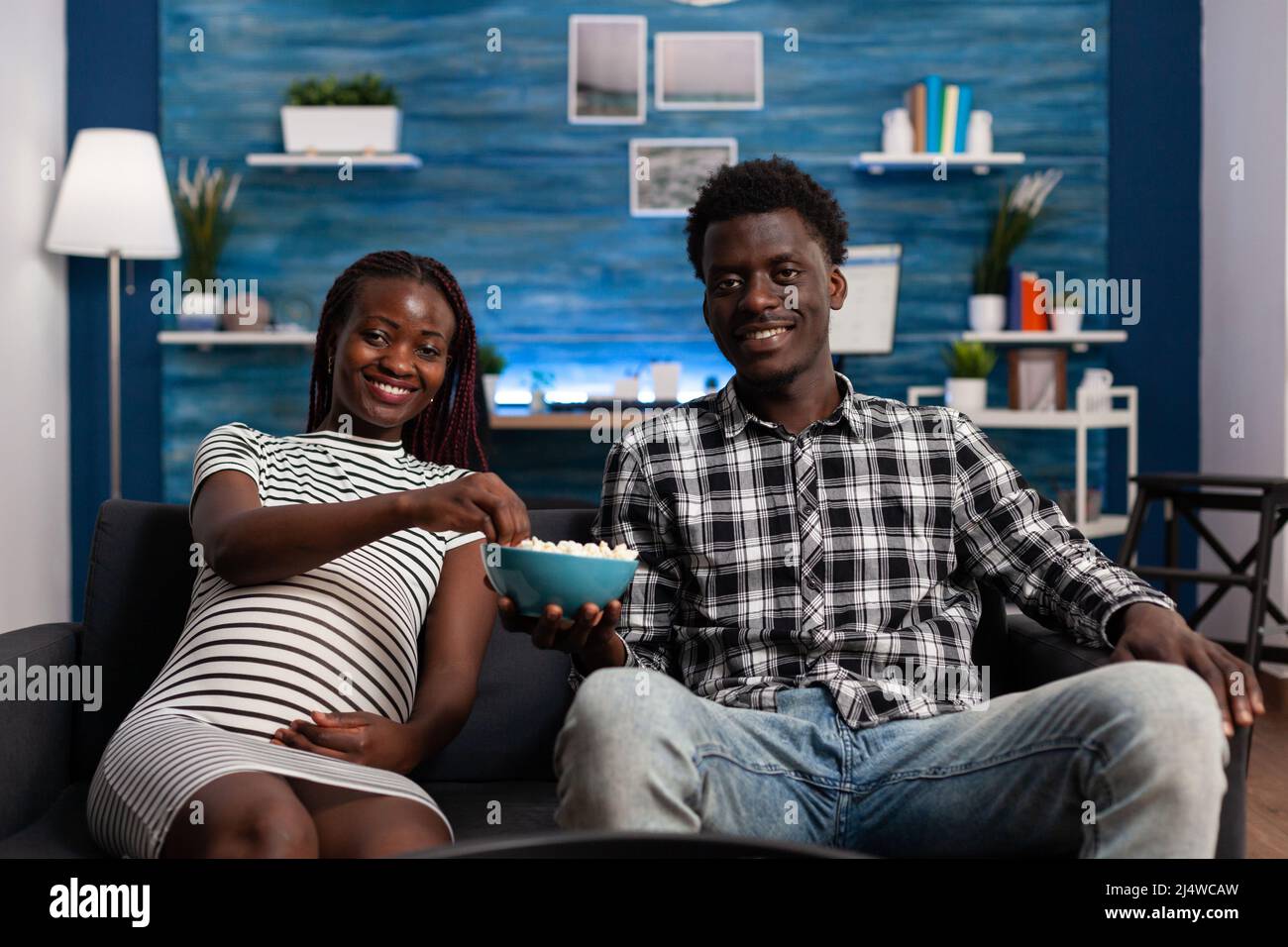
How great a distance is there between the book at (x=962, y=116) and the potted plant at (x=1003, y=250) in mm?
275

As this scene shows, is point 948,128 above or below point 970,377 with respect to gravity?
above

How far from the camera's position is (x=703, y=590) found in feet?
4.99

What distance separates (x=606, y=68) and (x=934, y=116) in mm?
1218

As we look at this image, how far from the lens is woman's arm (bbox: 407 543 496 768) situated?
1.40m

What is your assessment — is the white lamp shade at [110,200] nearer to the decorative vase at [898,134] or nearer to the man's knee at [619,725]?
the decorative vase at [898,134]

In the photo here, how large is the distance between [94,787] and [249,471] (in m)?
0.41

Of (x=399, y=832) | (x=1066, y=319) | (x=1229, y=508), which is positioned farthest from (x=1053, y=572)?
(x=1066, y=319)

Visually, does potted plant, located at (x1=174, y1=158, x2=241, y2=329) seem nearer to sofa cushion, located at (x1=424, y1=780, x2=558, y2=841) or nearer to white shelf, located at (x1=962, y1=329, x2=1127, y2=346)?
white shelf, located at (x1=962, y1=329, x2=1127, y2=346)

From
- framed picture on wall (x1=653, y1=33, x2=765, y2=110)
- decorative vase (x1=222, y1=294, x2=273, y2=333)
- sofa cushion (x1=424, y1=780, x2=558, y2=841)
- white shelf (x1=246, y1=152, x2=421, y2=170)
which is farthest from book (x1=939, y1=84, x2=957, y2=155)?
sofa cushion (x1=424, y1=780, x2=558, y2=841)

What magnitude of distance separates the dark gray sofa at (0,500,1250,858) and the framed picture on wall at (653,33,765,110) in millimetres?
3113

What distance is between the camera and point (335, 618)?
1.39m

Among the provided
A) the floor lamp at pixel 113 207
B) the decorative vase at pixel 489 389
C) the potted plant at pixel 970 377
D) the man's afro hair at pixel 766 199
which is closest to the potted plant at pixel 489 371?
the decorative vase at pixel 489 389

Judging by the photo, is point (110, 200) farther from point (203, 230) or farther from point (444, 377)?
point (444, 377)
